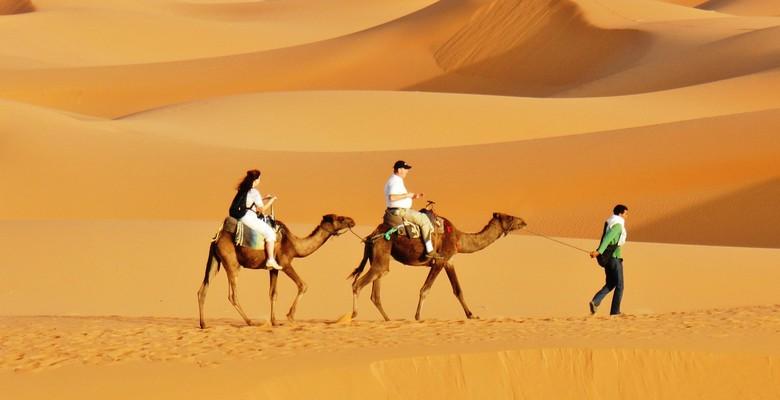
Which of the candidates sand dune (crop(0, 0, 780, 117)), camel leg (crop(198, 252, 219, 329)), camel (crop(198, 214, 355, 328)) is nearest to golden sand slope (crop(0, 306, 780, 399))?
camel leg (crop(198, 252, 219, 329))

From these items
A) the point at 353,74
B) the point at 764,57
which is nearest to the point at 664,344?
the point at 764,57

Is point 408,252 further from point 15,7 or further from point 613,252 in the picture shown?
point 15,7

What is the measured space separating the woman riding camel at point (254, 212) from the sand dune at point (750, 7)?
7590 cm

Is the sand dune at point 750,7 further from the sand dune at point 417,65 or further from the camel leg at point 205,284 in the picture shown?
the camel leg at point 205,284

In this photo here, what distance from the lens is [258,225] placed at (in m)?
14.6

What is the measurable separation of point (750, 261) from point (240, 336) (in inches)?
440

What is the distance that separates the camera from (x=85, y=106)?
63.2 m

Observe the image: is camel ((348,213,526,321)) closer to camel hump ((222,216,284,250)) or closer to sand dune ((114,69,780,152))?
camel hump ((222,216,284,250))

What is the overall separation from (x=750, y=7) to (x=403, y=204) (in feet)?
257

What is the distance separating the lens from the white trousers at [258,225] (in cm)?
1457

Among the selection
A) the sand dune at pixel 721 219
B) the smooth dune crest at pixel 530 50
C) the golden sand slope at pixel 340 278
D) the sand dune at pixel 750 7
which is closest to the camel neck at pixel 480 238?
the golden sand slope at pixel 340 278

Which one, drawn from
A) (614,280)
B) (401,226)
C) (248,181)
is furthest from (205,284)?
(614,280)

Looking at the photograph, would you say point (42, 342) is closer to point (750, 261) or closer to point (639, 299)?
point (639, 299)

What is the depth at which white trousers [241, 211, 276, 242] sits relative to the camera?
47.8 feet
